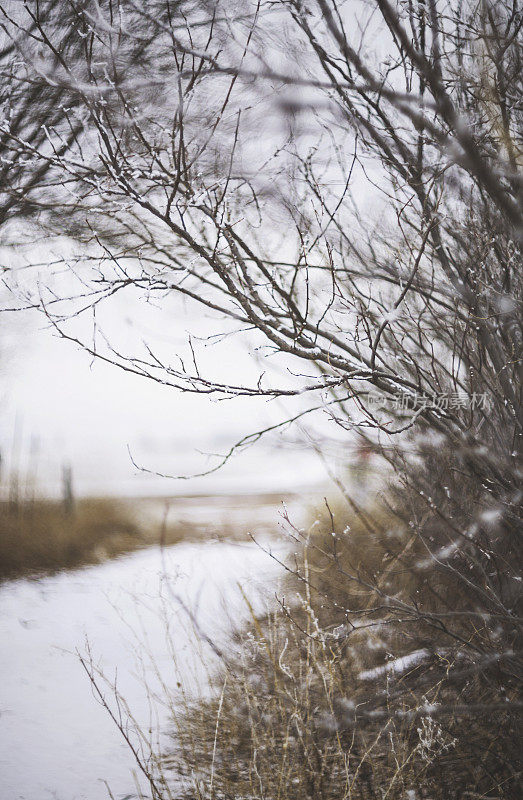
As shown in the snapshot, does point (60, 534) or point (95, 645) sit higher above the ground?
point (60, 534)

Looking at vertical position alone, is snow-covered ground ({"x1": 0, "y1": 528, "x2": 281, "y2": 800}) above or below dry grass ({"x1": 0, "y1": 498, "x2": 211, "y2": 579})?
below

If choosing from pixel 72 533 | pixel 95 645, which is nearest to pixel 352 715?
pixel 95 645

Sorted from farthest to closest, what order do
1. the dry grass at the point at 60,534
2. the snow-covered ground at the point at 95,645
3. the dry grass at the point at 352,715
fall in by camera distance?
the dry grass at the point at 60,534
the snow-covered ground at the point at 95,645
the dry grass at the point at 352,715

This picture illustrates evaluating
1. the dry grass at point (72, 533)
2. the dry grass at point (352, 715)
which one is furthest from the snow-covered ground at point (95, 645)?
the dry grass at point (352, 715)

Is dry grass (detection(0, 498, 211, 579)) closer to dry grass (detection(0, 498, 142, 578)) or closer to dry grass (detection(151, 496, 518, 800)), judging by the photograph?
dry grass (detection(0, 498, 142, 578))

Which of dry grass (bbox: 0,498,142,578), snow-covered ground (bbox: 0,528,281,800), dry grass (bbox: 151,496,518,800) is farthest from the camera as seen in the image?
dry grass (bbox: 0,498,142,578)

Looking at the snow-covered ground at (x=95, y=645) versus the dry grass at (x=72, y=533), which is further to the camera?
the dry grass at (x=72, y=533)

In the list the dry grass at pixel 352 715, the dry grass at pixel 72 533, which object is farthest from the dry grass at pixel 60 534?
the dry grass at pixel 352 715

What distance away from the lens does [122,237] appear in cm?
206

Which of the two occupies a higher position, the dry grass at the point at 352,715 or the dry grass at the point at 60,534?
the dry grass at the point at 60,534

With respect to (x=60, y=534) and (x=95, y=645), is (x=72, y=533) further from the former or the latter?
(x=95, y=645)

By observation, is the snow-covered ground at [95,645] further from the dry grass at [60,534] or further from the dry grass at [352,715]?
the dry grass at [352,715]

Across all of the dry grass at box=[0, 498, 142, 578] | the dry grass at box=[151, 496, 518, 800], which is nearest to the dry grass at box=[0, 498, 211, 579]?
the dry grass at box=[0, 498, 142, 578]

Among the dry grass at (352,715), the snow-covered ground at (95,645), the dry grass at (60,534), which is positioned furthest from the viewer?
the dry grass at (60,534)
